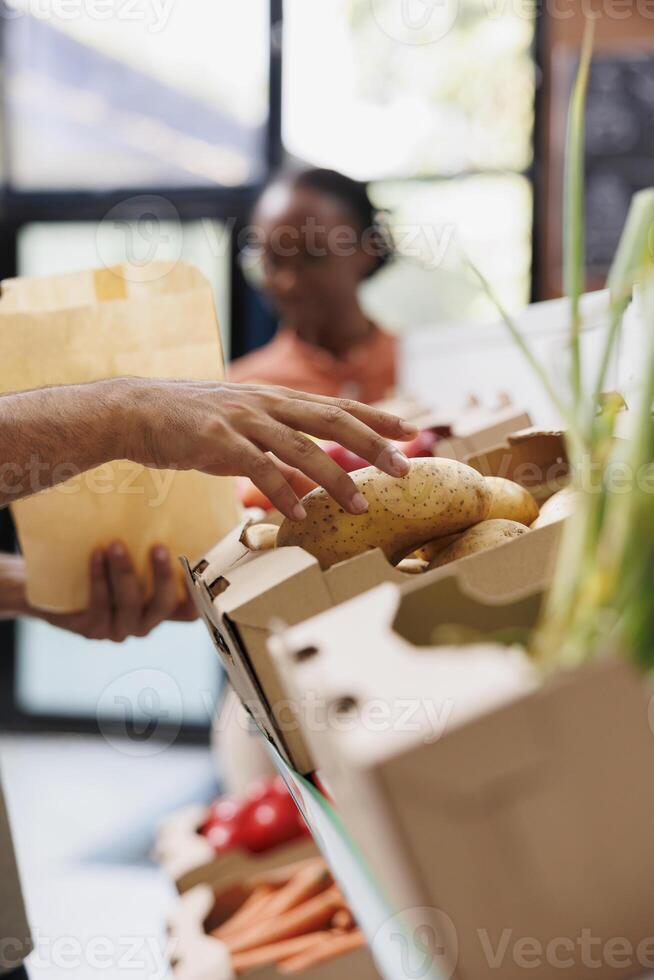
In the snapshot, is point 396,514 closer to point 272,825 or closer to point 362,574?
point 362,574

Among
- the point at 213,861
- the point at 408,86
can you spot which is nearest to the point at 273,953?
the point at 213,861

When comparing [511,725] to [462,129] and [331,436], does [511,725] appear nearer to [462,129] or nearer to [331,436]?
[331,436]

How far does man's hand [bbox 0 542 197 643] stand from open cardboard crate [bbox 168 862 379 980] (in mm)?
447

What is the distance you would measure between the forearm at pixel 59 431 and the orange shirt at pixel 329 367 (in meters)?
1.79

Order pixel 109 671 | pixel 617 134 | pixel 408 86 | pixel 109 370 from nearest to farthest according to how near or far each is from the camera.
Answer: pixel 109 370 < pixel 617 134 < pixel 408 86 < pixel 109 671

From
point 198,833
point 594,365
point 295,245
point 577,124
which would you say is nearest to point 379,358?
point 295,245

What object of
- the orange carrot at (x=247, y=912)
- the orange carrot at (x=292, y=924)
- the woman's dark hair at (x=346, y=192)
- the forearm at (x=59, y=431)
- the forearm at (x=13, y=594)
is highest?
the woman's dark hair at (x=346, y=192)

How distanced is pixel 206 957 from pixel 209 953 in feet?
0.05

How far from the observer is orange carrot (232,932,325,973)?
4.72 feet

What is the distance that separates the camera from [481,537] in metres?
0.87

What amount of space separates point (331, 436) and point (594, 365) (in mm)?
703

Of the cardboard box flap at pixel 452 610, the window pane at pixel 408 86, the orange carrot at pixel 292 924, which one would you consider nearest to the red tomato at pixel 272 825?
the orange carrot at pixel 292 924

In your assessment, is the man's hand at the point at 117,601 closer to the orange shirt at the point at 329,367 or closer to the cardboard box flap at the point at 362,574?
the cardboard box flap at the point at 362,574

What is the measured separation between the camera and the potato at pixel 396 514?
2.96ft
